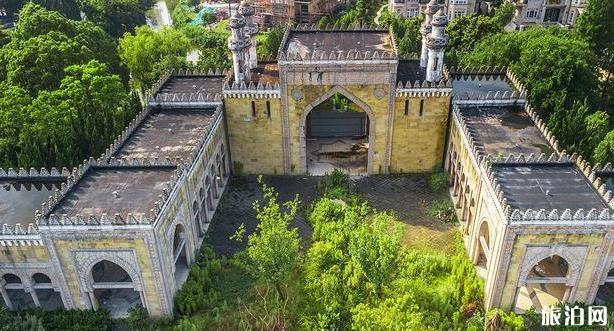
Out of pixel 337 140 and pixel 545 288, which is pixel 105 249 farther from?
pixel 337 140

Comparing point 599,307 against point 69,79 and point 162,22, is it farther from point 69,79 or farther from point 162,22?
point 162,22

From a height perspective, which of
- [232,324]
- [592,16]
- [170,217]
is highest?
[592,16]

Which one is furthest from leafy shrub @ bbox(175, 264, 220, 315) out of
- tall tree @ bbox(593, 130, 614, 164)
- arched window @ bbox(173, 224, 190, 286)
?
tall tree @ bbox(593, 130, 614, 164)

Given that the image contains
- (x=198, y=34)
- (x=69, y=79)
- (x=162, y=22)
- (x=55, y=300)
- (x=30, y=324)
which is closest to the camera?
(x=30, y=324)

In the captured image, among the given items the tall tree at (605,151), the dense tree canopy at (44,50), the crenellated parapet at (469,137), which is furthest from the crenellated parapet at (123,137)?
the tall tree at (605,151)

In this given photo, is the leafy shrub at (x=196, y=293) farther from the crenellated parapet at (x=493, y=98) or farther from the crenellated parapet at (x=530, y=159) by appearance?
the crenellated parapet at (x=493, y=98)

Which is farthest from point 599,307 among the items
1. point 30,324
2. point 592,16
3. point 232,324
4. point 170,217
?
point 592,16
